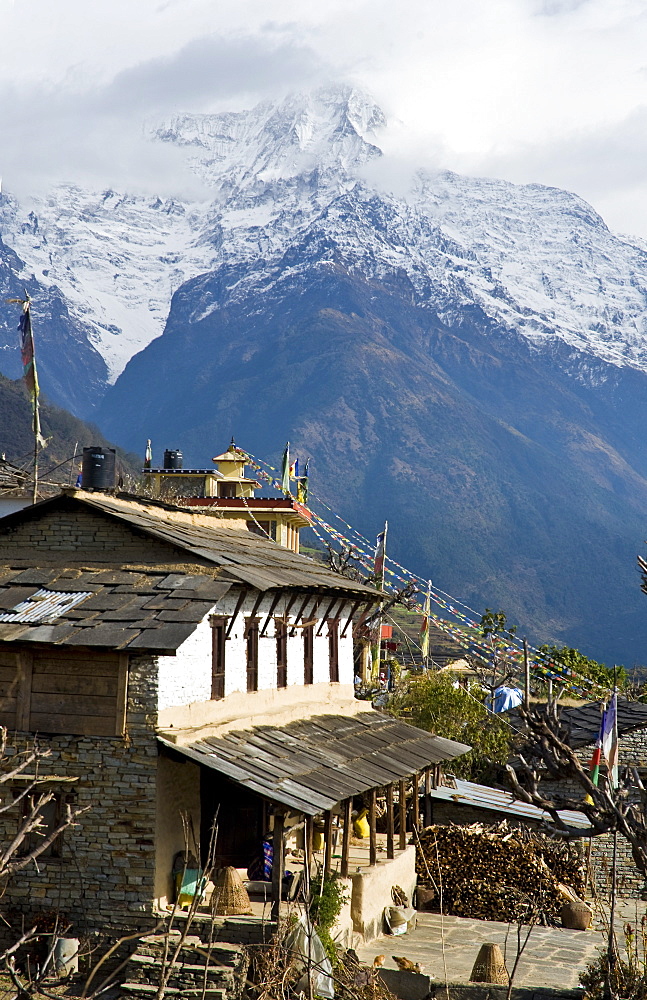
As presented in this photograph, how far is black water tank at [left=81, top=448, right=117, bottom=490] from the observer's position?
26.8 metres

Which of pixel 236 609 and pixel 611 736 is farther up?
pixel 236 609

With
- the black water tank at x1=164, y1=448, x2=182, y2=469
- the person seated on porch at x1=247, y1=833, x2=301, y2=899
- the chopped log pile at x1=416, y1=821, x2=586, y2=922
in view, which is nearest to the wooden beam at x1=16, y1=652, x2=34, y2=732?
the person seated on porch at x1=247, y1=833, x2=301, y2=899

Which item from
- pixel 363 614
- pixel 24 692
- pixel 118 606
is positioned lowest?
pixel 24 692

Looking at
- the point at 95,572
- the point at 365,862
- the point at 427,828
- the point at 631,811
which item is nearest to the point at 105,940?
the point at 95,572

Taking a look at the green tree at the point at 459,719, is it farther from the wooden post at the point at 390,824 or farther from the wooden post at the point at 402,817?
the wooden post at the point at 390,824

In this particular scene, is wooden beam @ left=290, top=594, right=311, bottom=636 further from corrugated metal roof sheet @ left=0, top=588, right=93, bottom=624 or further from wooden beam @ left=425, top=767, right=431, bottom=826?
corrugated metal roof sheet @ left=0, top=588, right=93, bottom=624

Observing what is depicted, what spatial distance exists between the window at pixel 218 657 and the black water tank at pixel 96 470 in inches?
257

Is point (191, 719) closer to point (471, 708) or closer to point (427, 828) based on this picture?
point (427, 828)

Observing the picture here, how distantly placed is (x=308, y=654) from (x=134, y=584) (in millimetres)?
7972

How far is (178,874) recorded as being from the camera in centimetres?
1889

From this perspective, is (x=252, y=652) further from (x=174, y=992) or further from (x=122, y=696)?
(x=174, y=992)

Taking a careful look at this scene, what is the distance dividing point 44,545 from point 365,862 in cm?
981

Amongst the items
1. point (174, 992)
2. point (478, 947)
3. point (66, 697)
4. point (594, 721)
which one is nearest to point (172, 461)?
point (594, 721)

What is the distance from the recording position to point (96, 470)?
26.9 m
